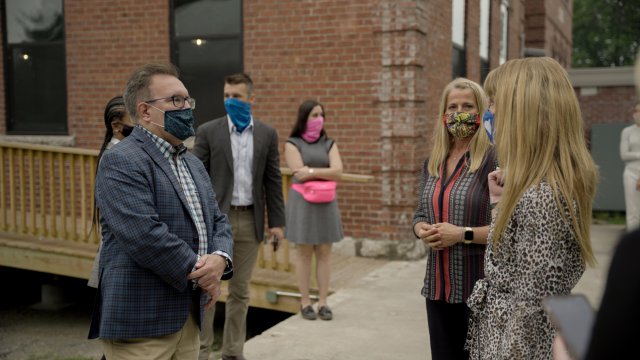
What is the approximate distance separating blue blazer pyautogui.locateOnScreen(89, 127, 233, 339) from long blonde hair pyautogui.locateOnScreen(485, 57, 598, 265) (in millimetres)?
1290

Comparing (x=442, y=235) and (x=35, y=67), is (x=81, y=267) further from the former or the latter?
(x=442, y=235)

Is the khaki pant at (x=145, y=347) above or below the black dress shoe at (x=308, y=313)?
above

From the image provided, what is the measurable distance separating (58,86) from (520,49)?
1107cm

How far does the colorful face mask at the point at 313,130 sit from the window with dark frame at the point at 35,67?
5530 mm

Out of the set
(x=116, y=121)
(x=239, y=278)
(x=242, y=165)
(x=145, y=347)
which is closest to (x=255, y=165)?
(x=242, y=165)

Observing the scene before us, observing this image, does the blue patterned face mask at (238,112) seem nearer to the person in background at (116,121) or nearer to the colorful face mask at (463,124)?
the person in background at (116,121)

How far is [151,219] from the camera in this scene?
2596mm

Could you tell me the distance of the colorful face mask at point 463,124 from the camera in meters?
3.35


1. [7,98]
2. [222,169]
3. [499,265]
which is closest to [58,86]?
[7,98]

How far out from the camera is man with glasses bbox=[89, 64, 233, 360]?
2.61m

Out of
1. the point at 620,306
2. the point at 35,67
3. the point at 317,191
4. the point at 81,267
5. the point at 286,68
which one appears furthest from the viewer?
the point at 35,67

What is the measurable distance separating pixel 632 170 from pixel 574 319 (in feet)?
26.0

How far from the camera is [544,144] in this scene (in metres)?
2.23

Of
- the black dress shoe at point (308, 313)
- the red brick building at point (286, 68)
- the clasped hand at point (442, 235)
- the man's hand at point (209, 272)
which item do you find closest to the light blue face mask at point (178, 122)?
the man's hand at point (209, 272)
